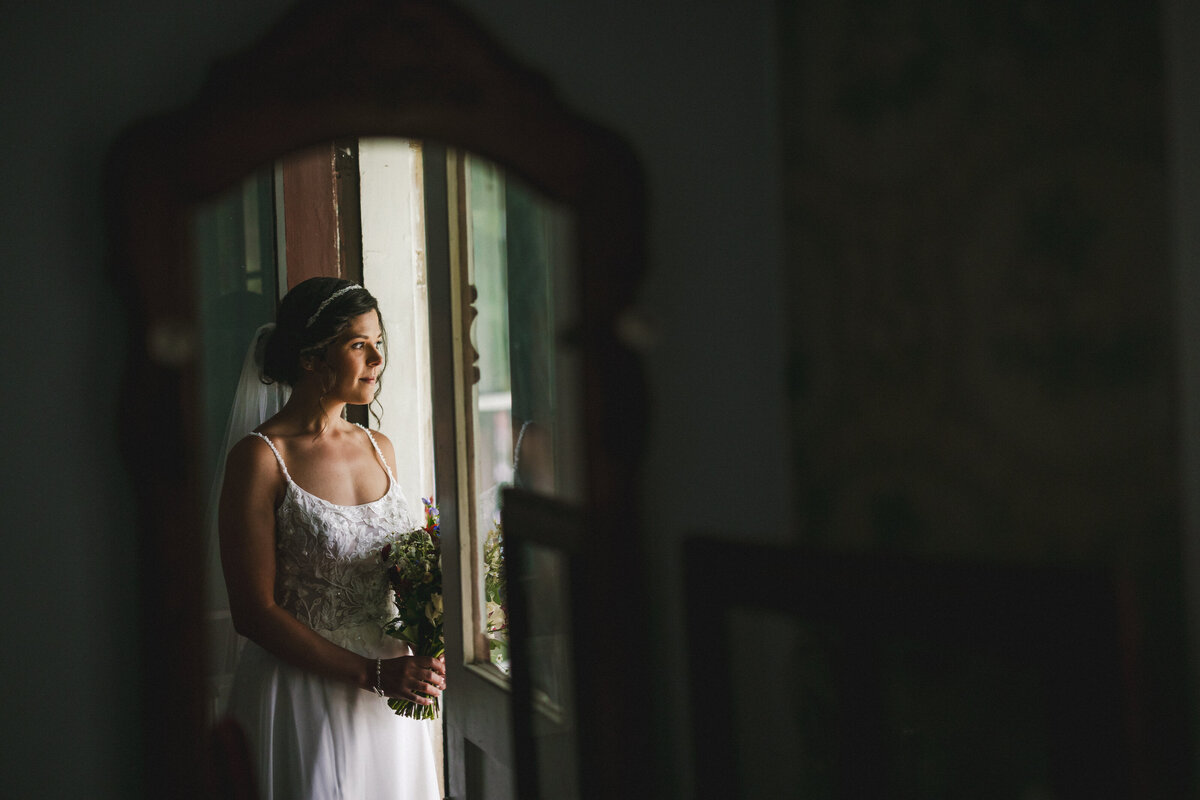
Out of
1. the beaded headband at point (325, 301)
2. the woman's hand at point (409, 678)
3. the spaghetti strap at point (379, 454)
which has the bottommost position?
the woman's hand at point (409, 678)

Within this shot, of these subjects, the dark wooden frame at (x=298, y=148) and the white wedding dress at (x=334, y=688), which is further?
the white wedding dress at (x=334, y=688)

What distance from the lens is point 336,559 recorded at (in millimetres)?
1483

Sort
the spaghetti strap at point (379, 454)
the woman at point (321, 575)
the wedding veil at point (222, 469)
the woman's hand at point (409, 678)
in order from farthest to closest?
1. the spaghetti strap at point (379, 454)
2. the woman's hand at point (409, 678)
3. the woman at point (321, 575)
4. the wedding veil at point (222, 469)

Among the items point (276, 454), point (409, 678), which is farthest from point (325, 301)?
point (409, 678)

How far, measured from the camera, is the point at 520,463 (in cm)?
122

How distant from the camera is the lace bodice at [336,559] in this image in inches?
55.8

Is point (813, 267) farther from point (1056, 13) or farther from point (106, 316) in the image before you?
point (106, 316)

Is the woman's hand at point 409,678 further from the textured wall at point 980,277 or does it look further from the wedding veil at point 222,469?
the textured wall at point 980,277

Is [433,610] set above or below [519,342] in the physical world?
→ below

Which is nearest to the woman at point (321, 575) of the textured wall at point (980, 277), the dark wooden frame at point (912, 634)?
the dark wooden frame at point (912, 634)

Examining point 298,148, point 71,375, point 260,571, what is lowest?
point 260,571

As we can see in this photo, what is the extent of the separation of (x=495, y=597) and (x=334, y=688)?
337mm

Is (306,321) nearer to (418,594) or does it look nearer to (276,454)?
(276,454)

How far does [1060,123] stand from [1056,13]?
12 centimetres
